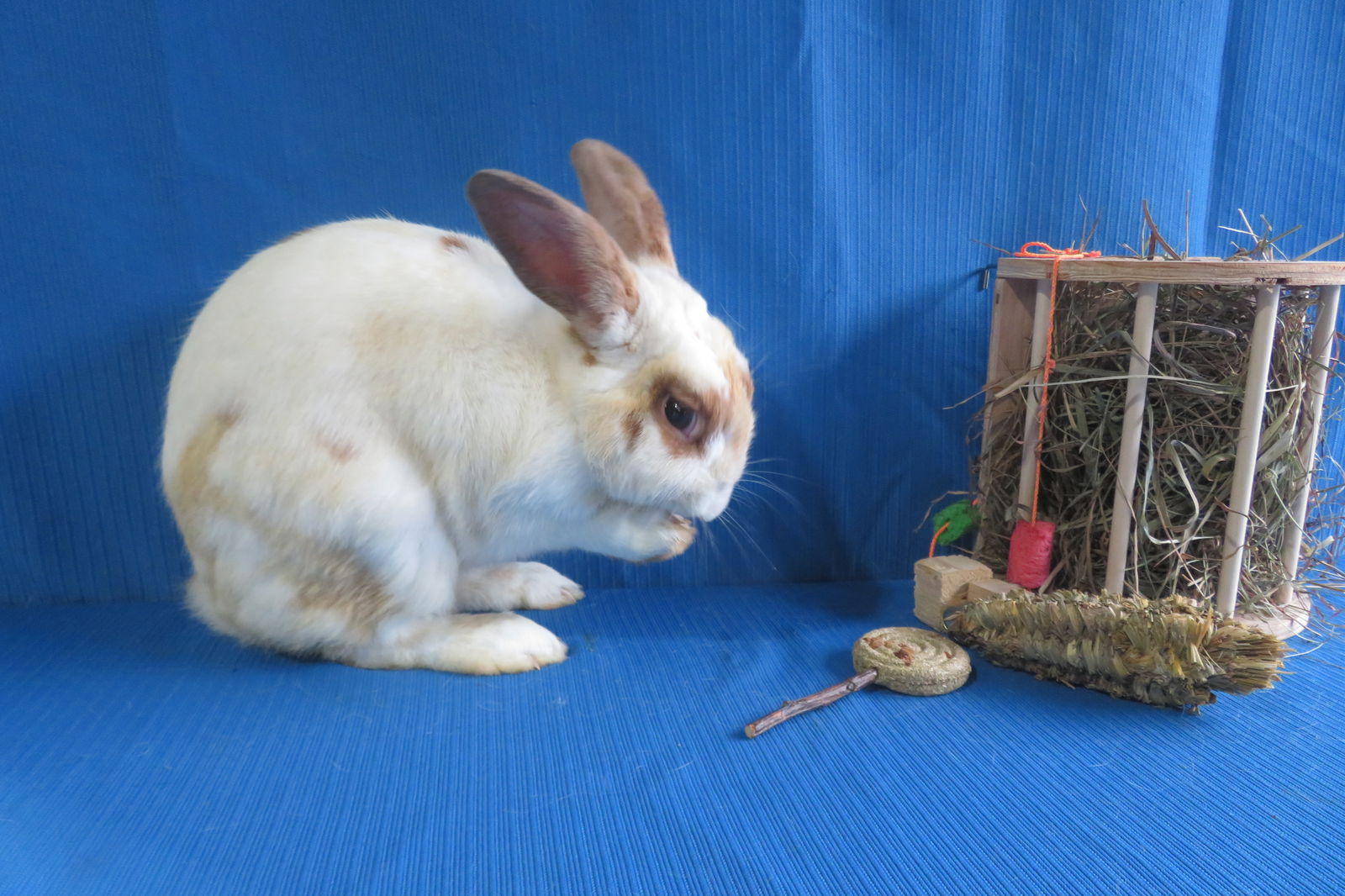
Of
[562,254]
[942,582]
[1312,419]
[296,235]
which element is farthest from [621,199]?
[1312,419]

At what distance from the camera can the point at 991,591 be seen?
135 centimetres

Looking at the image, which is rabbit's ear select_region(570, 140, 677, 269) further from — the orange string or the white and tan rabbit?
the orange string

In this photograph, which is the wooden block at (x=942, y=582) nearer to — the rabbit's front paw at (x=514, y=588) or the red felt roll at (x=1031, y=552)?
the red felt roll at (x=1031, y=552)

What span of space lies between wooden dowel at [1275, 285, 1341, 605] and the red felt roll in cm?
36

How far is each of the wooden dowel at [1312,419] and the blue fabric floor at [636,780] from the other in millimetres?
144

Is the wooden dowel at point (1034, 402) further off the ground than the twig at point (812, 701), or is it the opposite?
the wooden dowel at point (1034, 402)

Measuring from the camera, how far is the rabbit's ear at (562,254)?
0.99 metres

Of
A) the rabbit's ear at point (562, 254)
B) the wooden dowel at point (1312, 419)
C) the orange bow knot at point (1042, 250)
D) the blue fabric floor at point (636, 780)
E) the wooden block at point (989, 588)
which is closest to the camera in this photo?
the blue fabric floor at point (636, 780)

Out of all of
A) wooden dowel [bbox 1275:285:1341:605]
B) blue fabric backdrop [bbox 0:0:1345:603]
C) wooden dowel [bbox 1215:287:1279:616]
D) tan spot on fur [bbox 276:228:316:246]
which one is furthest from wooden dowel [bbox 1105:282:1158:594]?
tan spot on fur [bbox 276:228:316:246]

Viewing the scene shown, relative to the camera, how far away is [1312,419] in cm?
130

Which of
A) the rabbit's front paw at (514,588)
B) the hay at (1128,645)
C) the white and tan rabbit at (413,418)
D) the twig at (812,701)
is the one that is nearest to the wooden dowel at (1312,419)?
the hay at (1128,645)

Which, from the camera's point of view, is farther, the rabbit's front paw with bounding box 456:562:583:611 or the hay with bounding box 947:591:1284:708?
the rabbit's front paw with bounding box 456:562:583:611

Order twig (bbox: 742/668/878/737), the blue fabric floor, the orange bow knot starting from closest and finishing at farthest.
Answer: the blue fabric floor < twig (bbox: 742/668/878/737) < the orange bow knot

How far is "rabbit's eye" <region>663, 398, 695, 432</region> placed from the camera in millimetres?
1147
